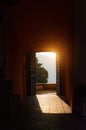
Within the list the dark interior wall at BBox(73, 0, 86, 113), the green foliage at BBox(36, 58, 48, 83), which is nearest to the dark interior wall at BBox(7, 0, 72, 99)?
the dark interior wall at BBox(73, 0, 86, 113)

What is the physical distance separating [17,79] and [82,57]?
272 centimetres

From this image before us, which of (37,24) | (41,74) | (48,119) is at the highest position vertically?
(37,24)

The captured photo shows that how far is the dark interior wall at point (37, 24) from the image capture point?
33.1 ft

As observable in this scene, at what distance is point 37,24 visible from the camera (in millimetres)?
10281

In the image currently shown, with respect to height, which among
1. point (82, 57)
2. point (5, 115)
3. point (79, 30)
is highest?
point (79, 30)

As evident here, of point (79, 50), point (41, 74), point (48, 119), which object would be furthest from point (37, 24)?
point (41, 74)

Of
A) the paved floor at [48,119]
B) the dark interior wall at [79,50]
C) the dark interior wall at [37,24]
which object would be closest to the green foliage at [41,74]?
the dark interior wall at [37,24]

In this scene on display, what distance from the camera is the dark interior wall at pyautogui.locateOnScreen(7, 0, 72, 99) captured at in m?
10.1

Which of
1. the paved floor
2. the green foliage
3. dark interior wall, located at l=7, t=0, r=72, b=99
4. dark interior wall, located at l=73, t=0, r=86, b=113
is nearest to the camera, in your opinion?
the paved floor

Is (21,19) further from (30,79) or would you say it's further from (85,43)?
(30,79)

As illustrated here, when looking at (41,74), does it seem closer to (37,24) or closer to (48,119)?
(37,24)

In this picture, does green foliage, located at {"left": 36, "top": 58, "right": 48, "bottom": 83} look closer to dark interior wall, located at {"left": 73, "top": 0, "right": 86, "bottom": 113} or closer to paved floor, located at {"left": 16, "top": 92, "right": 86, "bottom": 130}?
paved floor, located at {"left": 16, "top": 92, "right": 86, "bottom": 130}

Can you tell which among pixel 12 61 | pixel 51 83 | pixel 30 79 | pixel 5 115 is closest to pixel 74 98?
pixel 12 61

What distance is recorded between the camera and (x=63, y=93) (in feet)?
45.0
